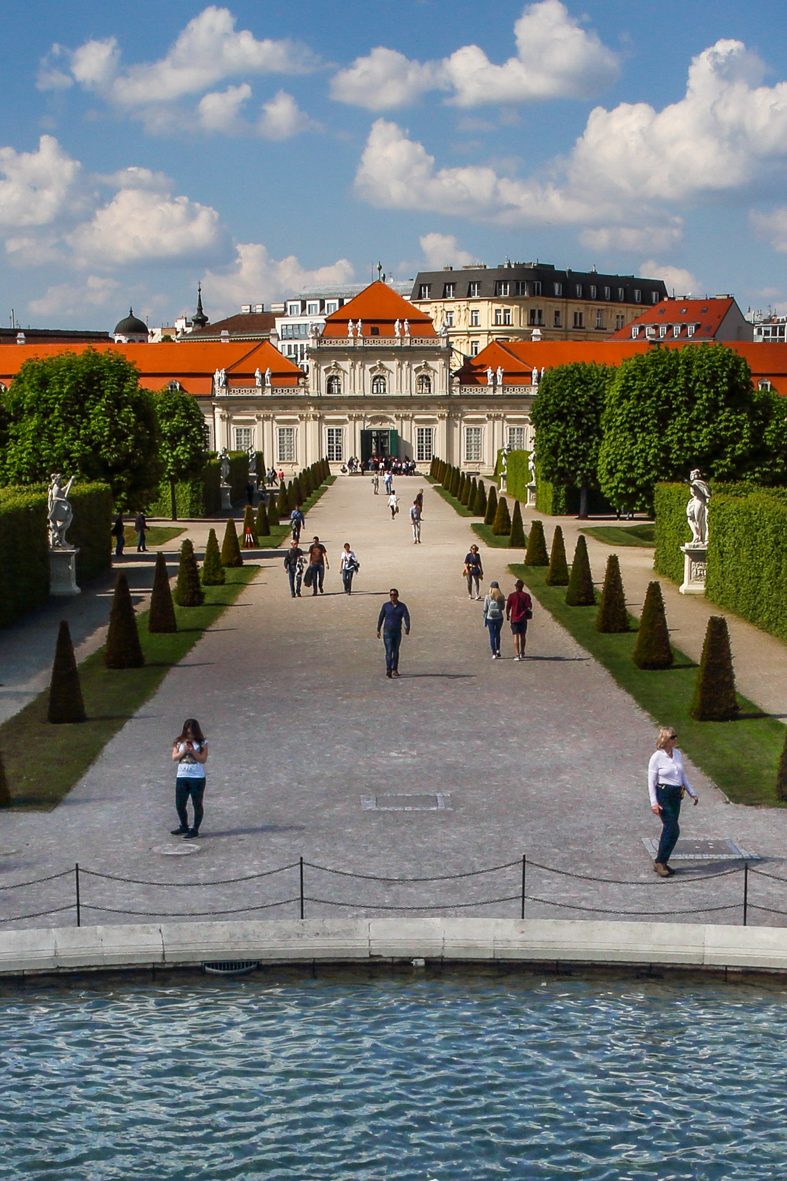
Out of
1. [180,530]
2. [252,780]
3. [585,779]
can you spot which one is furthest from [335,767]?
[180,530]

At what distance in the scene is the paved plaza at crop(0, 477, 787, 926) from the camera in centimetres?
1327

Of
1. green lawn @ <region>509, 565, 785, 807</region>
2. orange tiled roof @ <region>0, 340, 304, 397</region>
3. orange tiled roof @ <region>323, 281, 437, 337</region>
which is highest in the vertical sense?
orange tiled roof @ <region>323, 281, 437, 337</region>

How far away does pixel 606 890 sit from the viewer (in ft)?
43.7

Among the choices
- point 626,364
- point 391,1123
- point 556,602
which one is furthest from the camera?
point 626,364

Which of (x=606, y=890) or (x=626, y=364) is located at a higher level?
(x=626, y=364)

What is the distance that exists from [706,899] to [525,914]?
6.32 feet

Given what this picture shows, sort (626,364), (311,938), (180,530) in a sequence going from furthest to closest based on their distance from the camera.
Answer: (180,530) → (626,364) → (311,938)

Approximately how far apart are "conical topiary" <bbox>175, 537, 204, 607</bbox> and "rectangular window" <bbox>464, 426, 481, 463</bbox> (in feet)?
Result: 223

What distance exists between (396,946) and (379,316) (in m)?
95.1

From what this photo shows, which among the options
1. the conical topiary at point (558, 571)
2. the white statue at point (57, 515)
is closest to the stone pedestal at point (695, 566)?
the conical topiary at point (558, 571)

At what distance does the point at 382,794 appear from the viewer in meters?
16.5

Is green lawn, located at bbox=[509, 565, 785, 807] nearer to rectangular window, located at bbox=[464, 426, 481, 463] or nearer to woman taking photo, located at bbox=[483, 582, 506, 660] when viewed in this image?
woman taking photo, located at bbox=[483, 582, 506, 660]

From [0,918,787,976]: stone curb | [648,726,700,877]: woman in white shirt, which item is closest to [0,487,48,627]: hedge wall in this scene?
[0,918,787,976]: stone curb

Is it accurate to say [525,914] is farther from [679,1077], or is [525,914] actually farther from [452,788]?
[452,788]
